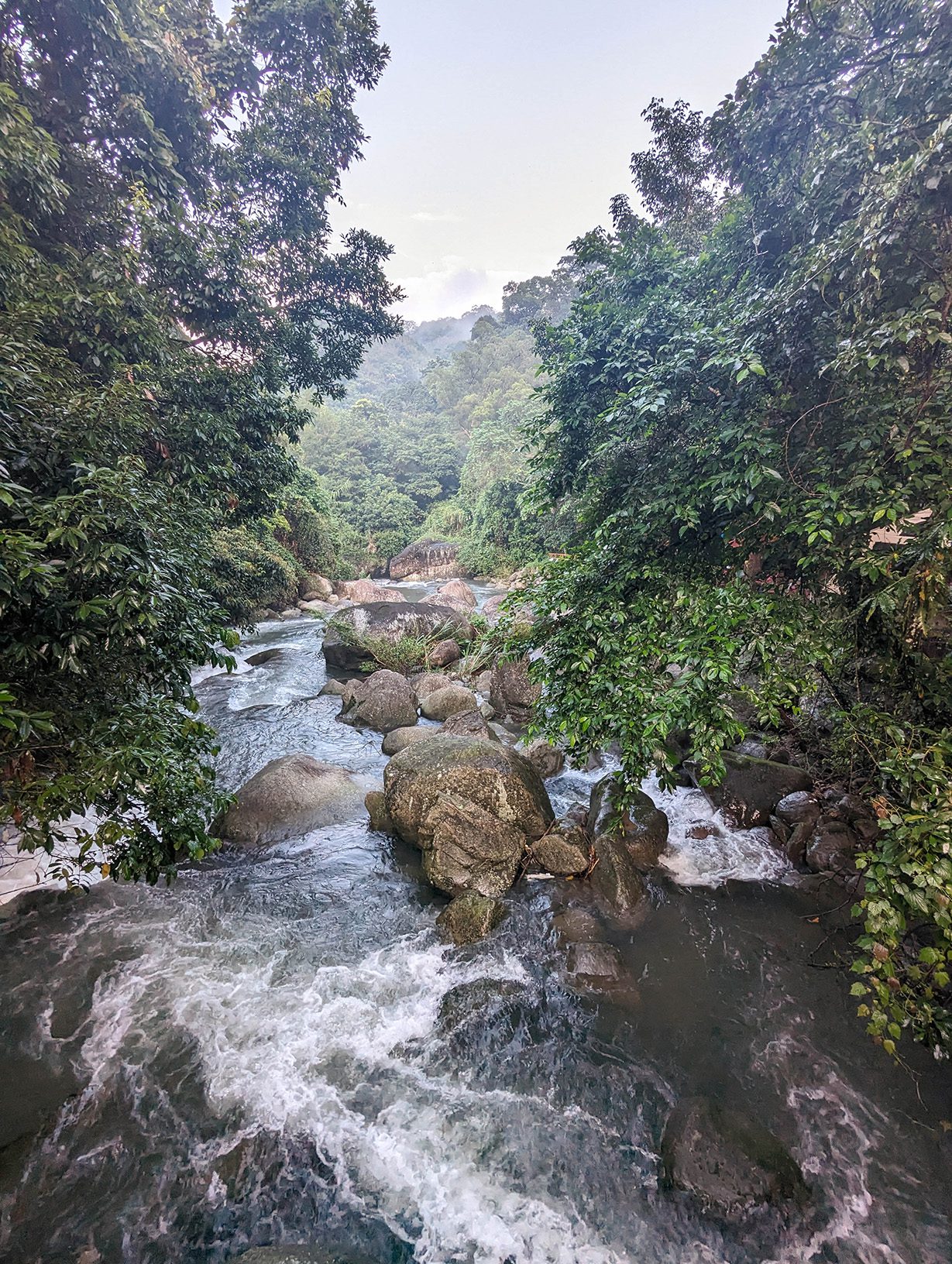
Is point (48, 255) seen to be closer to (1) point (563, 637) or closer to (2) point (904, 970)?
(1) point (563, 637)

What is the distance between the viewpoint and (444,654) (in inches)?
507

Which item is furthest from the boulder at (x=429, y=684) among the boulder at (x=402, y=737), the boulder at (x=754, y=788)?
the boulder at (x=754, y=788)

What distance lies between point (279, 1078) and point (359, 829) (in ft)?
9.83

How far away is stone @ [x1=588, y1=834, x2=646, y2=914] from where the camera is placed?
5324 mm

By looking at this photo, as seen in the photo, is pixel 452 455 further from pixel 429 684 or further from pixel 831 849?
pixel 831 849

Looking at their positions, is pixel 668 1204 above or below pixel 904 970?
below

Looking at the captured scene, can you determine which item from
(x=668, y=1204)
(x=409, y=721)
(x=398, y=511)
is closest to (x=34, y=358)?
(x=409, y=721)

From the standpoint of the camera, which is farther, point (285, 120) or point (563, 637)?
point (285, 120)

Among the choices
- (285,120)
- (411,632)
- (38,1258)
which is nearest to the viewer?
(38,1258)

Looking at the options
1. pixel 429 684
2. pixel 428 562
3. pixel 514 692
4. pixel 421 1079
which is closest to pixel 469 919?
pixel 421 1079

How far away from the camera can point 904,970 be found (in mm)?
3217

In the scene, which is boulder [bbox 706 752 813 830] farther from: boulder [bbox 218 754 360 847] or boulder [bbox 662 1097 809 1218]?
boulder [bbox 218 754 360 847]

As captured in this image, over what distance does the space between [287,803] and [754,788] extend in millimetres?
6214

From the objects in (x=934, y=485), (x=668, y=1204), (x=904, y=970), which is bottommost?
(x=668, y=1204)
